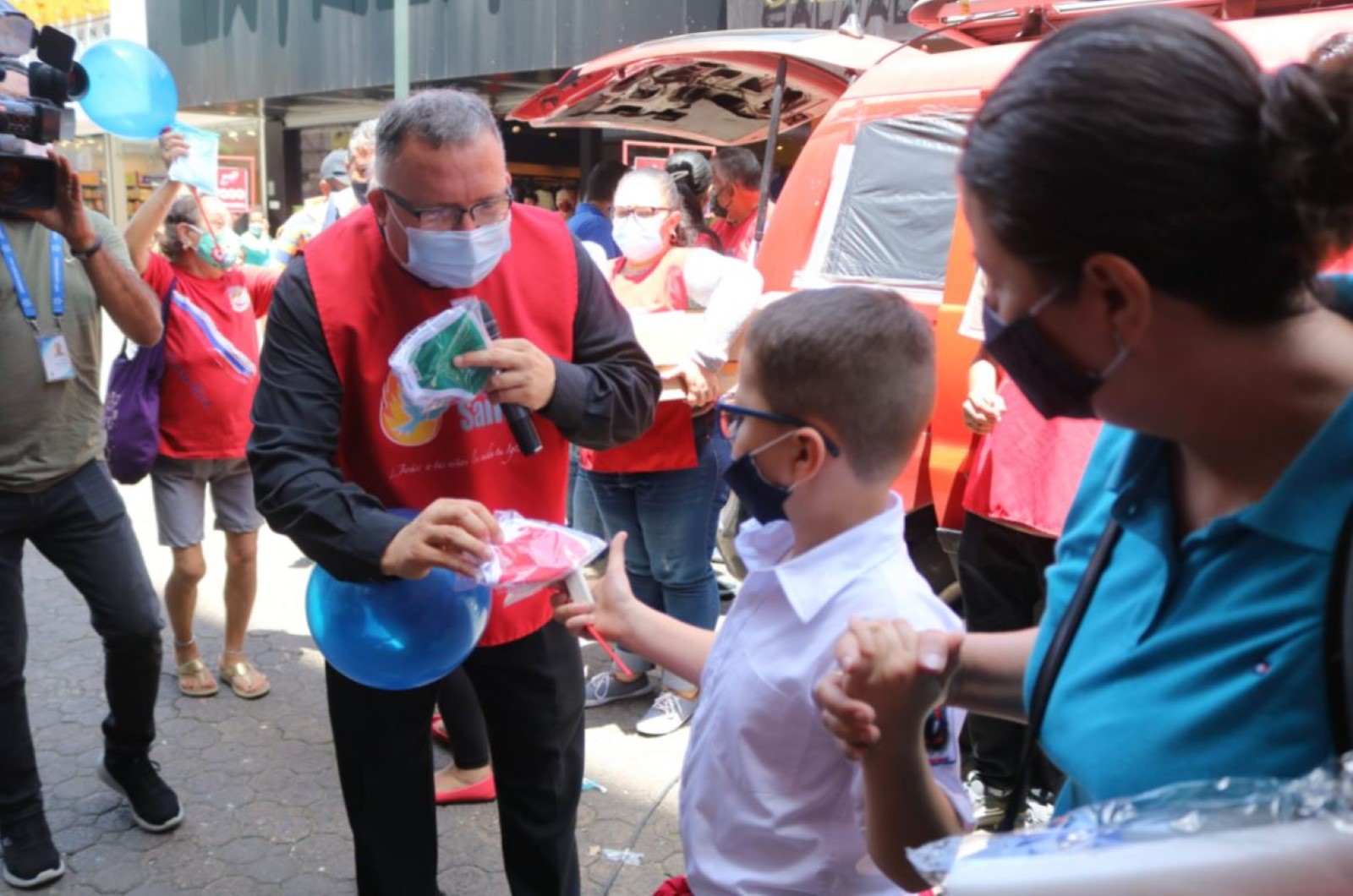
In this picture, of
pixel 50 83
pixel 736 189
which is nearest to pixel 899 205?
pixel 736 189

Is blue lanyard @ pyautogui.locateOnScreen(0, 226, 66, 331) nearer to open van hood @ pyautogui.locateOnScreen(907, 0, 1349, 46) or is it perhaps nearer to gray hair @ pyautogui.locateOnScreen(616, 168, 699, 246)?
gray hair @ pyautogui.locateOnScreen(616, 168, 699, 246)

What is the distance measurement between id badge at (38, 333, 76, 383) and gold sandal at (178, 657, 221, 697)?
5.79 ft

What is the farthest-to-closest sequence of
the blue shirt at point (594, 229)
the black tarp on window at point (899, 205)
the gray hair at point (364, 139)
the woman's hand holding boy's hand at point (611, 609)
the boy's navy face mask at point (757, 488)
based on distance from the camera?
1. the blue shirt at point (594, 229)
2. the gray hair at point (364, 139)
3. the black tarp on window at point (899, 205)
4. the woman's hand holding boy's hand at point (611, 609)
5. the boy's navy face mask at point (757, 488)

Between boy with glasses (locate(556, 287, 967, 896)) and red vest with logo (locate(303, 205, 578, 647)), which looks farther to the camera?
red vest with logo (locate(303, 205, 578, 647))

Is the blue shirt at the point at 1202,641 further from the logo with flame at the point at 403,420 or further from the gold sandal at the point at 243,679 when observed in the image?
the gold sandal at the point at 243,679

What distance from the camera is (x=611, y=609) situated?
185 cm

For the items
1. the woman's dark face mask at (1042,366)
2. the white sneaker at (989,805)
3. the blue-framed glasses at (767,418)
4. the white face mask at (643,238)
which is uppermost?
the woman's dark face mask at (1042,366)

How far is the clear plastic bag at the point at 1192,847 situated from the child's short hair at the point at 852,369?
2.39ft

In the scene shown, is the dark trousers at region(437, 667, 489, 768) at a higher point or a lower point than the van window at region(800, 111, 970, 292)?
lower

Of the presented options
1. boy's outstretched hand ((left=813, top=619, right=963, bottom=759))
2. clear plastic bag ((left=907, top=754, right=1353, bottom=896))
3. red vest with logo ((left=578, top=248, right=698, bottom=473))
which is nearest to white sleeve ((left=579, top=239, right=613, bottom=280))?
red vest with logo ((left=578, top=248, right=698, bottom=473))

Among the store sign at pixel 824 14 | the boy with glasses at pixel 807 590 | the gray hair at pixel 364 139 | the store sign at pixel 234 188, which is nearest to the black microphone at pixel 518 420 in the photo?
the boy with glasses at pixel 807 590

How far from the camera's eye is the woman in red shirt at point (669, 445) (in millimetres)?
3975

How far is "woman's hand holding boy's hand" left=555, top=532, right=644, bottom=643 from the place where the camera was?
1.84 metres

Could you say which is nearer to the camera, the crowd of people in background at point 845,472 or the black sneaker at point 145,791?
the crowd of people in background at point 845,472
